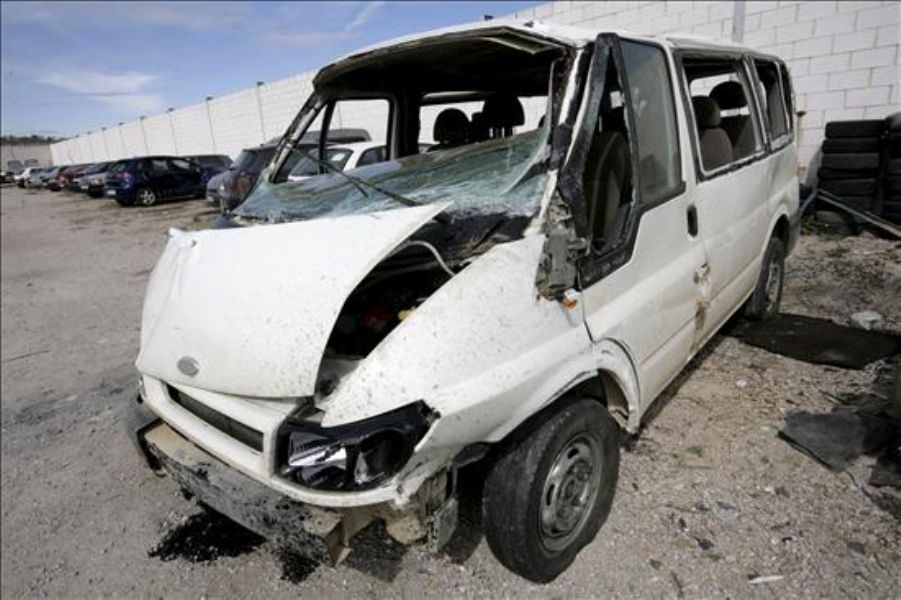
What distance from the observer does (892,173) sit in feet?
21.8

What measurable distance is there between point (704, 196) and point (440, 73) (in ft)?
6.00

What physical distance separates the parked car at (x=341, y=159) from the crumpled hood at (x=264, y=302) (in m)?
1.07

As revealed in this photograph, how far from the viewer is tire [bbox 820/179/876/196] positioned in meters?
6.98

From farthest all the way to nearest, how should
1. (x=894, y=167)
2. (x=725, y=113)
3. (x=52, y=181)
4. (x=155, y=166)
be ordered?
1. (x=52, y=181)
2. (x=155, y=166)
3. (x=894, y=167)
4. (x=725, y=113)

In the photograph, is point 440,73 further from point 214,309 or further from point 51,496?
point 51,496

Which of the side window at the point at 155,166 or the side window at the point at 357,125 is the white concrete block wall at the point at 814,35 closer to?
the side window at the point at 357,125

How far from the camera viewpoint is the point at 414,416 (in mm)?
1696

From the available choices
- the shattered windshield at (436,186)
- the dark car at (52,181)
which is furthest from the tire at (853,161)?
the dark car at (52,181)

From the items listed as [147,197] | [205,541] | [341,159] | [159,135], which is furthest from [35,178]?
[205,541]

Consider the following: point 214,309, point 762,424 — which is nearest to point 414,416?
point 214,309

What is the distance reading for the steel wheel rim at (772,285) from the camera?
454 centimetres

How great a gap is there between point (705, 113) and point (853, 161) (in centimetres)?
497

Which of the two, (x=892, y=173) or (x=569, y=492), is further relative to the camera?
(x=892, y=173)

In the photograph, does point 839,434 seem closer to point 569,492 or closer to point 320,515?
point 569,492
